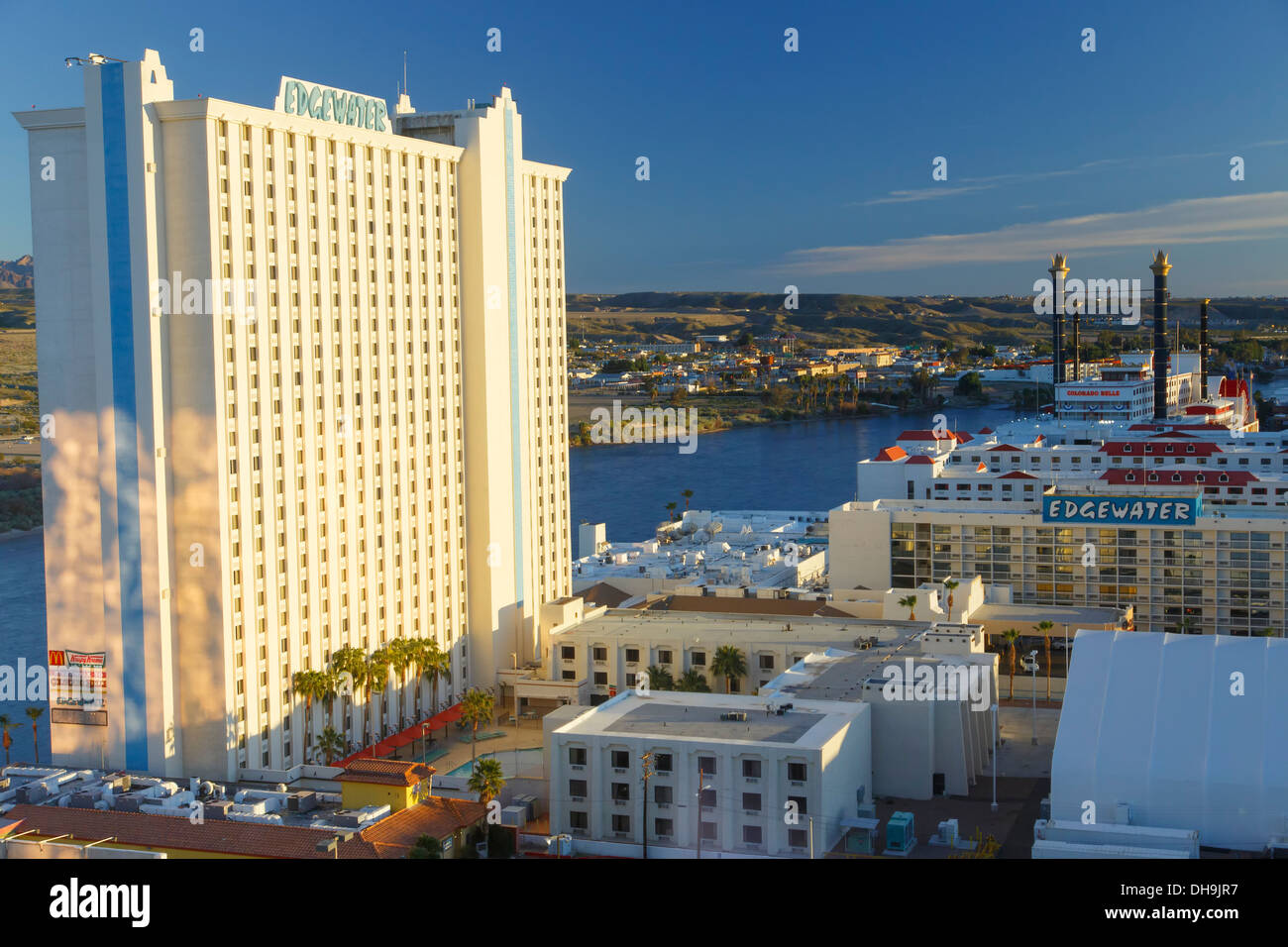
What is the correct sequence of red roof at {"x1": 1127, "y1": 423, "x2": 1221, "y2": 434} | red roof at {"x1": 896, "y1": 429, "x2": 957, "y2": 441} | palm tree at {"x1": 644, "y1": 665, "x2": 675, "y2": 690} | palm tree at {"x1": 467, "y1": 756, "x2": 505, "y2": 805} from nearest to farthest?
palm tree at {"x1": 467, "y1": 756, "x2": 505, "y2": 805}
palm tree at {"x1": 644, "y1": 665, "x2": 675, "y2": 690}
red roof at {"x1": 896, "y1": 429, "x2": 957, "y2": 441}
red roof at {"x1": 1127, "y1": 423, "x2": 1221, "y2": 434}

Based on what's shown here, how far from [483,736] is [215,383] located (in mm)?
7709

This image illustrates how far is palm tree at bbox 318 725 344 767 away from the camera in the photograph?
2089 cm

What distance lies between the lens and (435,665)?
23734 mm

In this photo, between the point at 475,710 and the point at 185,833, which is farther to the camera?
the point at 475,710

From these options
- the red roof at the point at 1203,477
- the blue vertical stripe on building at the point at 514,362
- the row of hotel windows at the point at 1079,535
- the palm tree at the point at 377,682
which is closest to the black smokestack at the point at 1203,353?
the red roof at the point at 1203,477

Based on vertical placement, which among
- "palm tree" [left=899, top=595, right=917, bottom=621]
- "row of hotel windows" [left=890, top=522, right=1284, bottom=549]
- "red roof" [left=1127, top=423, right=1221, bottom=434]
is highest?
"red roof" [left=1127, top=423, right=1221, bottom=434]

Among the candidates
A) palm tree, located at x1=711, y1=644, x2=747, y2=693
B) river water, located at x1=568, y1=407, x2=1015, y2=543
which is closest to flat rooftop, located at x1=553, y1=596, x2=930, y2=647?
palm tree, located at x1=711, y1=644, x2=747, y2=693

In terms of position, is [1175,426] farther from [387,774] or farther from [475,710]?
[387,774]

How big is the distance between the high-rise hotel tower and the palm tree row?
0.14 meters

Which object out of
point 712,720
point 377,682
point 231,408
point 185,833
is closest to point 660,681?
point 377,682

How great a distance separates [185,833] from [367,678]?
737 cm

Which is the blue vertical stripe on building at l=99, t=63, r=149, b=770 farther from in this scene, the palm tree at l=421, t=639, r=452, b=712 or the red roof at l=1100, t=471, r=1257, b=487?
the red roof at l=1100, t=471, r=1257, b=487

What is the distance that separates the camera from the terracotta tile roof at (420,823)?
14.9m

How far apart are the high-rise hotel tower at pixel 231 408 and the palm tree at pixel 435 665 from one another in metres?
0.33
